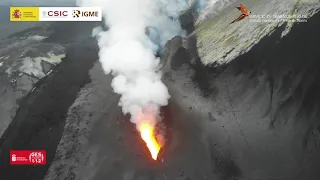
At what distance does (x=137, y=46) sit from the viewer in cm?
4394

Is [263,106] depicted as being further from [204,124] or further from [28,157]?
[28,157]

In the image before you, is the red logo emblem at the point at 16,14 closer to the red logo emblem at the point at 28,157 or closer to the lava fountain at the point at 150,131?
the red logo emblem at the point at 28,157

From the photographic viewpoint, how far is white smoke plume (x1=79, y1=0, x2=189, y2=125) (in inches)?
1332

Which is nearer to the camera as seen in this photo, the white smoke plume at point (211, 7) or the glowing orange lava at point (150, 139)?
the glowing orange lava at point (150, 139)

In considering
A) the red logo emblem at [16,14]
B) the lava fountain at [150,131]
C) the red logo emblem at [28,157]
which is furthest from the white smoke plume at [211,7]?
the red logo emblem at [28,157]

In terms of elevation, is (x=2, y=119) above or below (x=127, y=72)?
below

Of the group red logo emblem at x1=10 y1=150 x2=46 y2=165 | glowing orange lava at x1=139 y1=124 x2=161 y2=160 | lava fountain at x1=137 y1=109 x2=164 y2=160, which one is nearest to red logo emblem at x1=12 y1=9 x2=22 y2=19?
Answer: red logo emblem at x1=10 y1=150 x2=46 y2=165

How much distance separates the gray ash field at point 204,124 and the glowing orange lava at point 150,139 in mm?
598

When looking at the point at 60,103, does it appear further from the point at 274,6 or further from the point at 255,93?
the point at 274,6

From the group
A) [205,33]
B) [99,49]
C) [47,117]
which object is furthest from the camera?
[99,49]

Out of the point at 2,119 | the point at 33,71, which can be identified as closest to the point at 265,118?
the point at 2,119

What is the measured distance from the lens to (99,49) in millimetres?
53562

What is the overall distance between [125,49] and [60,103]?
1327cm

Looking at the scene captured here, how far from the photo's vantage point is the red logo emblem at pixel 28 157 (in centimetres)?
2642
